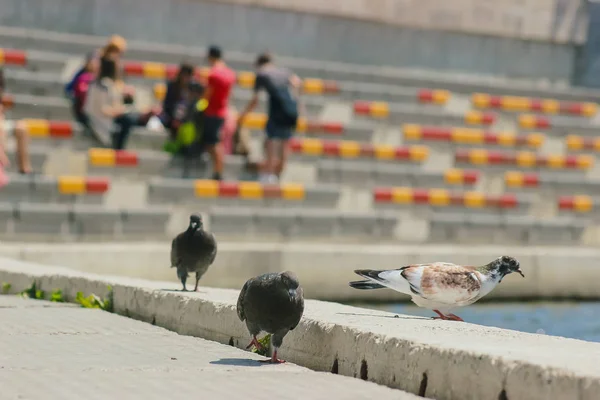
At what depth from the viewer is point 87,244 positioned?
531 inches

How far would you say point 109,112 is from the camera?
15.6m

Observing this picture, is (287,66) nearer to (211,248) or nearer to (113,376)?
(211,248)

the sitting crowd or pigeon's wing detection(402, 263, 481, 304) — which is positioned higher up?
the sitting crowd

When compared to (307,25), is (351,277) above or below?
below

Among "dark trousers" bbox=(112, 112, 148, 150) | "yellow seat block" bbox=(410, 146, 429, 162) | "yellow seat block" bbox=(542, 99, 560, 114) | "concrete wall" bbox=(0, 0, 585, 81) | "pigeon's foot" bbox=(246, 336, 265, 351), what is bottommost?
"pigeon's foot" bbox=(246, 336, 265, 351)

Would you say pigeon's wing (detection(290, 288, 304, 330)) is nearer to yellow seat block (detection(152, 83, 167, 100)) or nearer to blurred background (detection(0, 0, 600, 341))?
blurred background (detection(0, 0, 600, 341))

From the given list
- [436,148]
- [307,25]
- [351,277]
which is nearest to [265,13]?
[307,25]

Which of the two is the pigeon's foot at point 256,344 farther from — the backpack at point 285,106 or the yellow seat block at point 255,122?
the yellow seat block at point 255,122

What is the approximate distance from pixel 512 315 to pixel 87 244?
413 centimetres

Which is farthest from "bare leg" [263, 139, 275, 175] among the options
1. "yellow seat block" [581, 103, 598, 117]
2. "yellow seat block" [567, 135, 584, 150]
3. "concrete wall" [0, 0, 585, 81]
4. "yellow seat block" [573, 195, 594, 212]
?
"yellow seat block" [581, 103, 598, 117]

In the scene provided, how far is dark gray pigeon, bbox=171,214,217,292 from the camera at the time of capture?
28.1ft

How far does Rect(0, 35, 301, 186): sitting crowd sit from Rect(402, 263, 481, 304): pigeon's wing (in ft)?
28.4

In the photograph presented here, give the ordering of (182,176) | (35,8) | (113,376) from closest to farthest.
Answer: (113,376) → (182,176) → (35,8)

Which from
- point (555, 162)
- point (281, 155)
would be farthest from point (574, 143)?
point (281, 155)
